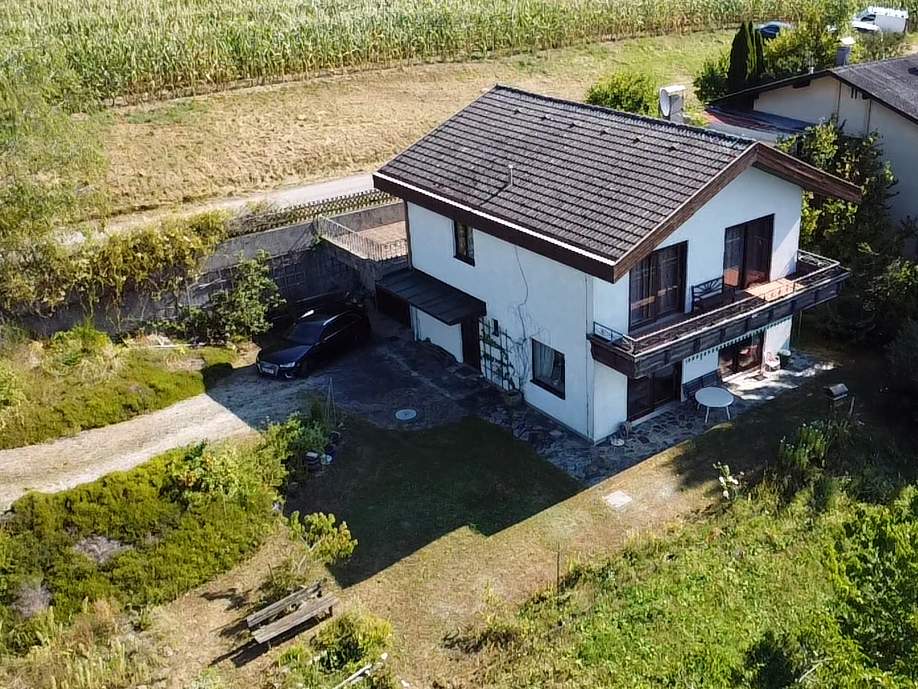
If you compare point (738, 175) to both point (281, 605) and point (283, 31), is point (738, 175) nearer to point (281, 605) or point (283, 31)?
point (281, 605)

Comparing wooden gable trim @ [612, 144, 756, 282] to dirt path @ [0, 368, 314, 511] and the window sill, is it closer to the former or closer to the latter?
the window sill

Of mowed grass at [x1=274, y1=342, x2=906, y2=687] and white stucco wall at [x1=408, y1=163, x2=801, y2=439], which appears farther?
white stucco wall at [x1=408, y1=163, x2=801, y2=439]

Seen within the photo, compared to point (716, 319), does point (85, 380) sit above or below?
below

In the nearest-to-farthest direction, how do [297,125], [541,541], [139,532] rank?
1. [139,532]
2. [541,541]
3. [297,125]

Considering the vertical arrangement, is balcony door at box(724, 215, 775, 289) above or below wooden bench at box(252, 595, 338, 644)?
above

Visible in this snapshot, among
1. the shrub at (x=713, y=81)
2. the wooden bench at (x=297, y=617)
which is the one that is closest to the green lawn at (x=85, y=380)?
the wooden bench at (x=297, y=617)

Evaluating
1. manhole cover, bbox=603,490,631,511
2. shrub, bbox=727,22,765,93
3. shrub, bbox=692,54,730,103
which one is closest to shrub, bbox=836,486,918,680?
manhole cover, bbox=603,490,631,511

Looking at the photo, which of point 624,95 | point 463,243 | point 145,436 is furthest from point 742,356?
point 145,436

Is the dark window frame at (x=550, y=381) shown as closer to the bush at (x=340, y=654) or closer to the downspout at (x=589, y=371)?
the downspout at (x=589, y=371)

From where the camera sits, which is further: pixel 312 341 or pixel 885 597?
pixel 312 341
